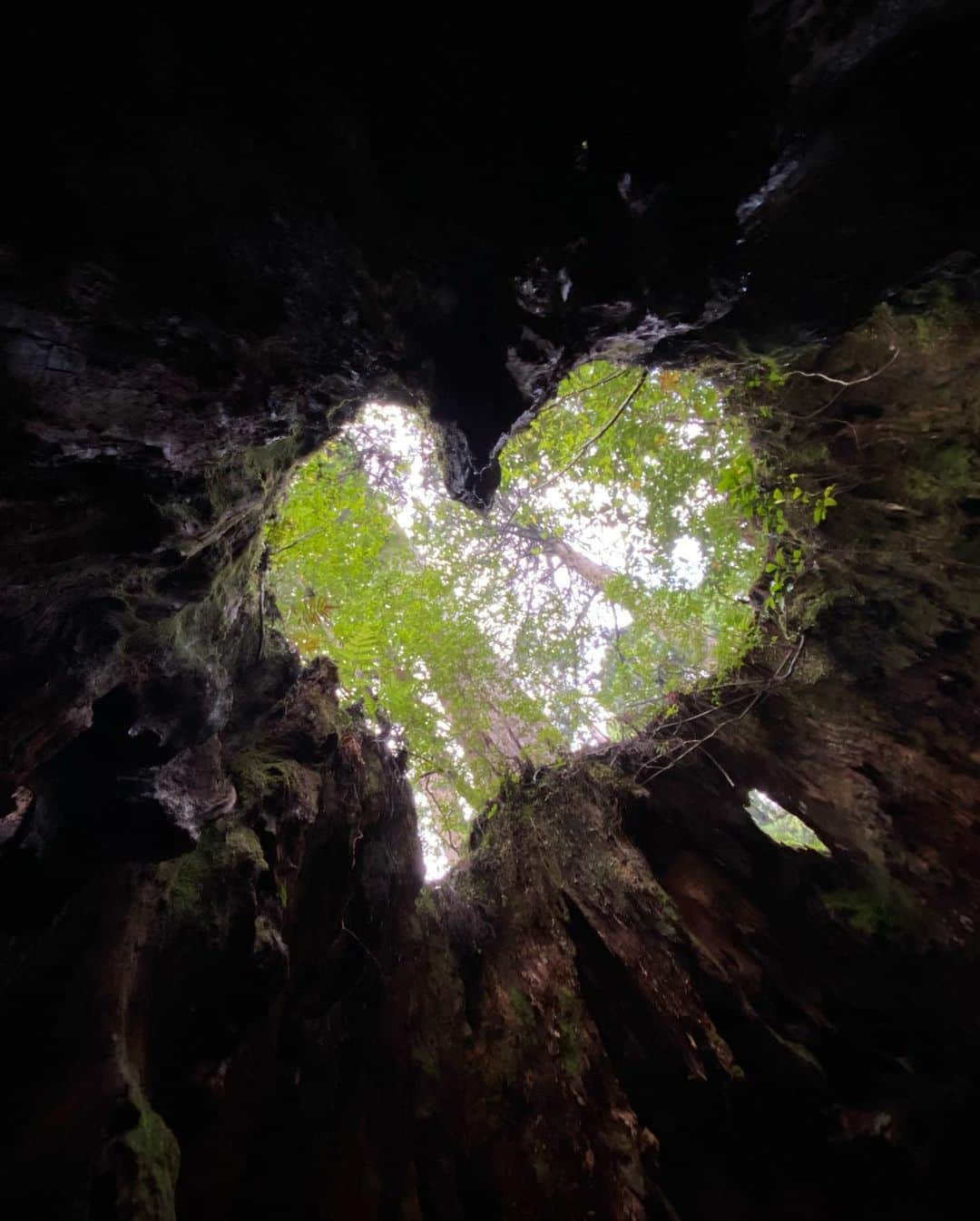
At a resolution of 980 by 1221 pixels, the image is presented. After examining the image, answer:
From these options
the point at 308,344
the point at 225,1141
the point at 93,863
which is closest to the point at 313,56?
the point at 308,344

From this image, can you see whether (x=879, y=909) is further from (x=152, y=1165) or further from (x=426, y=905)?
(x=152, y=1165)

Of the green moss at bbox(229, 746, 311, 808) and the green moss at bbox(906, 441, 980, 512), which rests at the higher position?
the green moss at bbox(229, 746, 311, 808)

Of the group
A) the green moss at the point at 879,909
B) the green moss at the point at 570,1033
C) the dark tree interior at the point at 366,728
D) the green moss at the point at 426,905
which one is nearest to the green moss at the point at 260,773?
the dark tree interior at the point at 366,728

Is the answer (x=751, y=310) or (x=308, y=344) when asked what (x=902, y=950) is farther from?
(x=308, y=344)

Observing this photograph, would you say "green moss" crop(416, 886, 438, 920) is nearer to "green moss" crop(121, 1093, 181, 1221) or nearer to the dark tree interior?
the dark tree interior

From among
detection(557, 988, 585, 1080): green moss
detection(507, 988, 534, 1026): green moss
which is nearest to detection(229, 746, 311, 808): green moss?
detection(507, 988, 534, 1026): green moss

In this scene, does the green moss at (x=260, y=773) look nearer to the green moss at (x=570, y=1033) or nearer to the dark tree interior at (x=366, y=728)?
the dark tree interior at (x=366, y=728)

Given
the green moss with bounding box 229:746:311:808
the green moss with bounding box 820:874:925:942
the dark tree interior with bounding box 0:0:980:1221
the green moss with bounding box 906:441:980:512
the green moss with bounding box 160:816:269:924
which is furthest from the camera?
the green moss with bounding box 820:874:925:942

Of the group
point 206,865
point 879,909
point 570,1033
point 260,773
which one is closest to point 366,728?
point 260,773
